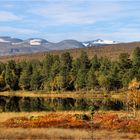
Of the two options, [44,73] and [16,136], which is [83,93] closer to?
[44,73]

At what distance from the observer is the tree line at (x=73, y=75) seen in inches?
6615

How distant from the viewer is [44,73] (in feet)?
622

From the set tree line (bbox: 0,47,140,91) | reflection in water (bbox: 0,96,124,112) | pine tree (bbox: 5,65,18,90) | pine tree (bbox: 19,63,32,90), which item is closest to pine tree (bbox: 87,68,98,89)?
tree line (bbox: 0,47,140,91)

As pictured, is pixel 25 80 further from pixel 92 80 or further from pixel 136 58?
pixel 136 58

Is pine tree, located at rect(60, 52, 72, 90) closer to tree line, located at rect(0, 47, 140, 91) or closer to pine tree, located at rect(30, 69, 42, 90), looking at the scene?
tree line, located at rect(0, 47, 140, 91)

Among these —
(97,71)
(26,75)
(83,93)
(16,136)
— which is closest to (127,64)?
(97,71)

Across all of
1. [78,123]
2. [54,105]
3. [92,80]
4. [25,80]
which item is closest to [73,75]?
[92,80]

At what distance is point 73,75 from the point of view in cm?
18350

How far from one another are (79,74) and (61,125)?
394 ft

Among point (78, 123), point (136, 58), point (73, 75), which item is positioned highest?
point (136, 58)

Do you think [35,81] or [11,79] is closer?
[35,81]

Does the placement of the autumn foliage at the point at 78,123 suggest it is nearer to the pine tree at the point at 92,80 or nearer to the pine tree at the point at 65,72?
the pine tree at the point at 92,80

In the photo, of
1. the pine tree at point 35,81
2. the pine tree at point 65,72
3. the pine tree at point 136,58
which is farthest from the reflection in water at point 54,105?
the pine tree at point 136,58

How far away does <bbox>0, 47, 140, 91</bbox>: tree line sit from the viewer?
168 m
